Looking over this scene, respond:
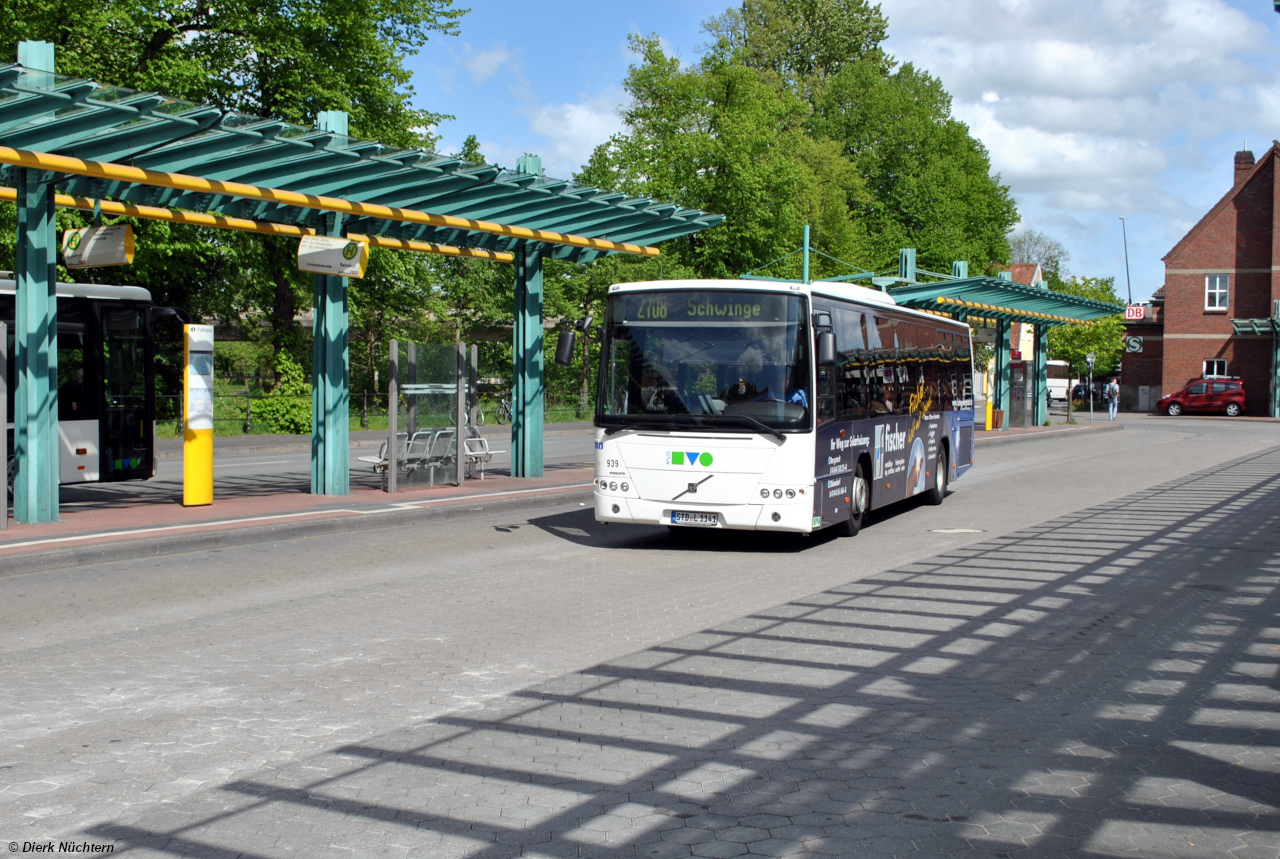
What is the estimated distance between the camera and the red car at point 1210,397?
63250 millimetres

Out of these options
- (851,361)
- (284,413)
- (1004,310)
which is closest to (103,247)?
(851,361)

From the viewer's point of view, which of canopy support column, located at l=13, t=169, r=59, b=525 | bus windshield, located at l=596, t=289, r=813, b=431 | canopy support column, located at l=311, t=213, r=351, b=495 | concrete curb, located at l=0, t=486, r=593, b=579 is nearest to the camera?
concrete curb, located at l=0, t=486, r=593, b=579

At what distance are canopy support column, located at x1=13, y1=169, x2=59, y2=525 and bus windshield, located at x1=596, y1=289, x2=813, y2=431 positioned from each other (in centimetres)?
578

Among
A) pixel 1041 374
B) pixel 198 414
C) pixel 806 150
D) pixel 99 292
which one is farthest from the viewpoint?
pixel 806 150

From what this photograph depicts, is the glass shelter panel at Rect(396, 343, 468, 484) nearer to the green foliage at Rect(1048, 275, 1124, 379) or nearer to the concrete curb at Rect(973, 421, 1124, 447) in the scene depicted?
the concrete curb at Rect(973, 421, 1124, 447)

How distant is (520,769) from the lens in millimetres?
5152

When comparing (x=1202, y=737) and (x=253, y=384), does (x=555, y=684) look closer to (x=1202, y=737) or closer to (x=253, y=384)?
(x=1202, y=737)

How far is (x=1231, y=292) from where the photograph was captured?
6675cm

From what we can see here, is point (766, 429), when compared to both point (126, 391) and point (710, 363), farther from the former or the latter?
point (126, 391)

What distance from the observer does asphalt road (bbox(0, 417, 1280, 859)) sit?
4.51m

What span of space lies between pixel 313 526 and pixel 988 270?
65618 millimetres

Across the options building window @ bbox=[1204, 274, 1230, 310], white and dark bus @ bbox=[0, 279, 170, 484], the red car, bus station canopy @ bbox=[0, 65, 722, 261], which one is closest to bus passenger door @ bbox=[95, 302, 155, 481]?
white and dark bus @ bbox=[0, 279, 170, 484]

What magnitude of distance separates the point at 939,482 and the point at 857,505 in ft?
15.1

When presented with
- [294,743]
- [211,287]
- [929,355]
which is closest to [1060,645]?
[294,743]
